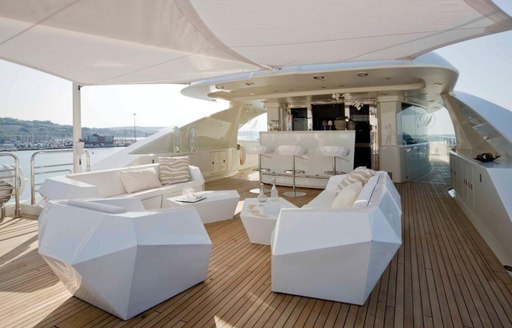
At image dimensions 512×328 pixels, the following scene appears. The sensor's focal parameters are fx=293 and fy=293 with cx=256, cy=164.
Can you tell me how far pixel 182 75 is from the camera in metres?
4.83

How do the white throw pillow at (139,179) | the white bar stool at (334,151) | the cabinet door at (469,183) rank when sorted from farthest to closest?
1. the white bar stool at (334,151)
2. the white throw pillow at (139,179)
3. the cabinet door at (469,183)

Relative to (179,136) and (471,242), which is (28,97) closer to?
(179,136)

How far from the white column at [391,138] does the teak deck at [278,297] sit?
4835 mm

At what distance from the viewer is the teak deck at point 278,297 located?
2.09m

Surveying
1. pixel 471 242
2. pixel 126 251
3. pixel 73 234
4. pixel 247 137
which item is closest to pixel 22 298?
pixel 73 234

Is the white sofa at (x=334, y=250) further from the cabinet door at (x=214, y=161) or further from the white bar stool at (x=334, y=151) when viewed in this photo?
the cabinet door at (x=214, y=161)

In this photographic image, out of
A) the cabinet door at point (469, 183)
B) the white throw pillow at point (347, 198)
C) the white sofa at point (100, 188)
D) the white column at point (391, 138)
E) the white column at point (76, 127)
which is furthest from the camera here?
the white column at point (391, 138)

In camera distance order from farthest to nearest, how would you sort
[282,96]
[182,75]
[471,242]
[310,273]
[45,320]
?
[282,96] → [182,75] → [471,242] → [310,273] → [45,320]

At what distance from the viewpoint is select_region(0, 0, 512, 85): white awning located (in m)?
2.18

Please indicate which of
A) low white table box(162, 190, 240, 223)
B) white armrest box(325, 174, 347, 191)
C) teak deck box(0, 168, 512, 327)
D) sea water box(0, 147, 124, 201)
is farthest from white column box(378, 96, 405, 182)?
sea water box(0, 147, 124, 201)

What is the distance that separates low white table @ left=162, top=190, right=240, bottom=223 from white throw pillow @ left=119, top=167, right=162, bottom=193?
78 cm

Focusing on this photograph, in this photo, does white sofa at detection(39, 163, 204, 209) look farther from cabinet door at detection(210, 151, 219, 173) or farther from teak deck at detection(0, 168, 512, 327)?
cabinet door at detection(210, 151, 219, 173)

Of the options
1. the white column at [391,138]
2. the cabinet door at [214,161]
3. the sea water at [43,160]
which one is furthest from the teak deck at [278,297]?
the cabinet door at [214,161]

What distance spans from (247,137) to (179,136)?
15.7ft
